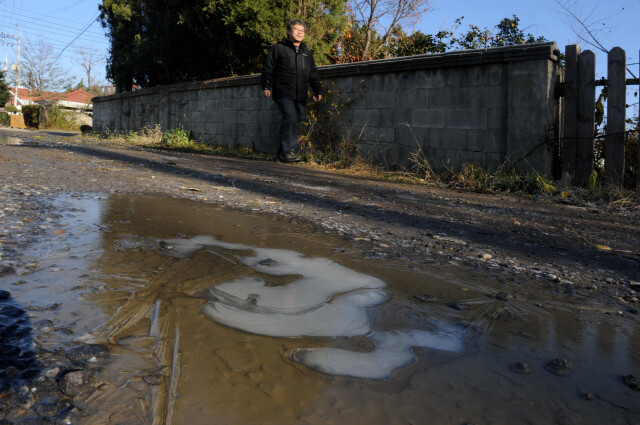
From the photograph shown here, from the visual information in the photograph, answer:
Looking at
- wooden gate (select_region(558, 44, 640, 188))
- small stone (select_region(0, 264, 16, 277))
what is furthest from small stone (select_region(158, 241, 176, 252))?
wooden gate (select_region(558, 44, 640, 188))

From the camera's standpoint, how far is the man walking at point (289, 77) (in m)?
7.81

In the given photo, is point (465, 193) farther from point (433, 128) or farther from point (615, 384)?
point (615, 384)

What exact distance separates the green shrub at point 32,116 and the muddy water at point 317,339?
34.2 meters

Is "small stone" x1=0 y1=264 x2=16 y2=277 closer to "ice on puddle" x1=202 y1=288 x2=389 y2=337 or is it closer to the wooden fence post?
"ice on puddle" x1=202 y1=288 x2=389 y2=337

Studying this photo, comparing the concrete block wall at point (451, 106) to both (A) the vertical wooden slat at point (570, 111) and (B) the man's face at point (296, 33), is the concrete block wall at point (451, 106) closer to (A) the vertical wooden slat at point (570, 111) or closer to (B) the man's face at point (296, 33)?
(A) the vertical wooden slat at point (570, 111)

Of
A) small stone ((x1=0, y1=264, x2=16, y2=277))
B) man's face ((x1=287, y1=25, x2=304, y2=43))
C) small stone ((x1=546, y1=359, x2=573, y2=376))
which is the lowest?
small stone ((x1=546, y1=359, x2=573, y2=376))

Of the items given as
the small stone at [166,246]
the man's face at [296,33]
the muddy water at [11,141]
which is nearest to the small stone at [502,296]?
the small stone at [166,246]

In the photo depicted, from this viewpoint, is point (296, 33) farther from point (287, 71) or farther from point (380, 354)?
point (380, 354)

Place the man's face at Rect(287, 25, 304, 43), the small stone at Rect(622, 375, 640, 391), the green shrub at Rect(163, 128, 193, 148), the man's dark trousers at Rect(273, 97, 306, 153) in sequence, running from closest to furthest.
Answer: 1. the small stone at Rect(622, 375, 640, 391)
2. the man's face at Rect(287, 25, 304, 43)
3. the man's dark trousers at Rect(273, 97, 306, 153)
4. the green shrub at Rect(163, 128, 193, 148)

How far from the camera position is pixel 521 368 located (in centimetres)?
129

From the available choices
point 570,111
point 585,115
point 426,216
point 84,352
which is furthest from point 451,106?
point 84,352

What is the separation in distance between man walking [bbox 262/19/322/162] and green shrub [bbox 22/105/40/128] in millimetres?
28837

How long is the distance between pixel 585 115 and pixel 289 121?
4173 millimetres

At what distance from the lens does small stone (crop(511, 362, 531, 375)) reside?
1.28 m
